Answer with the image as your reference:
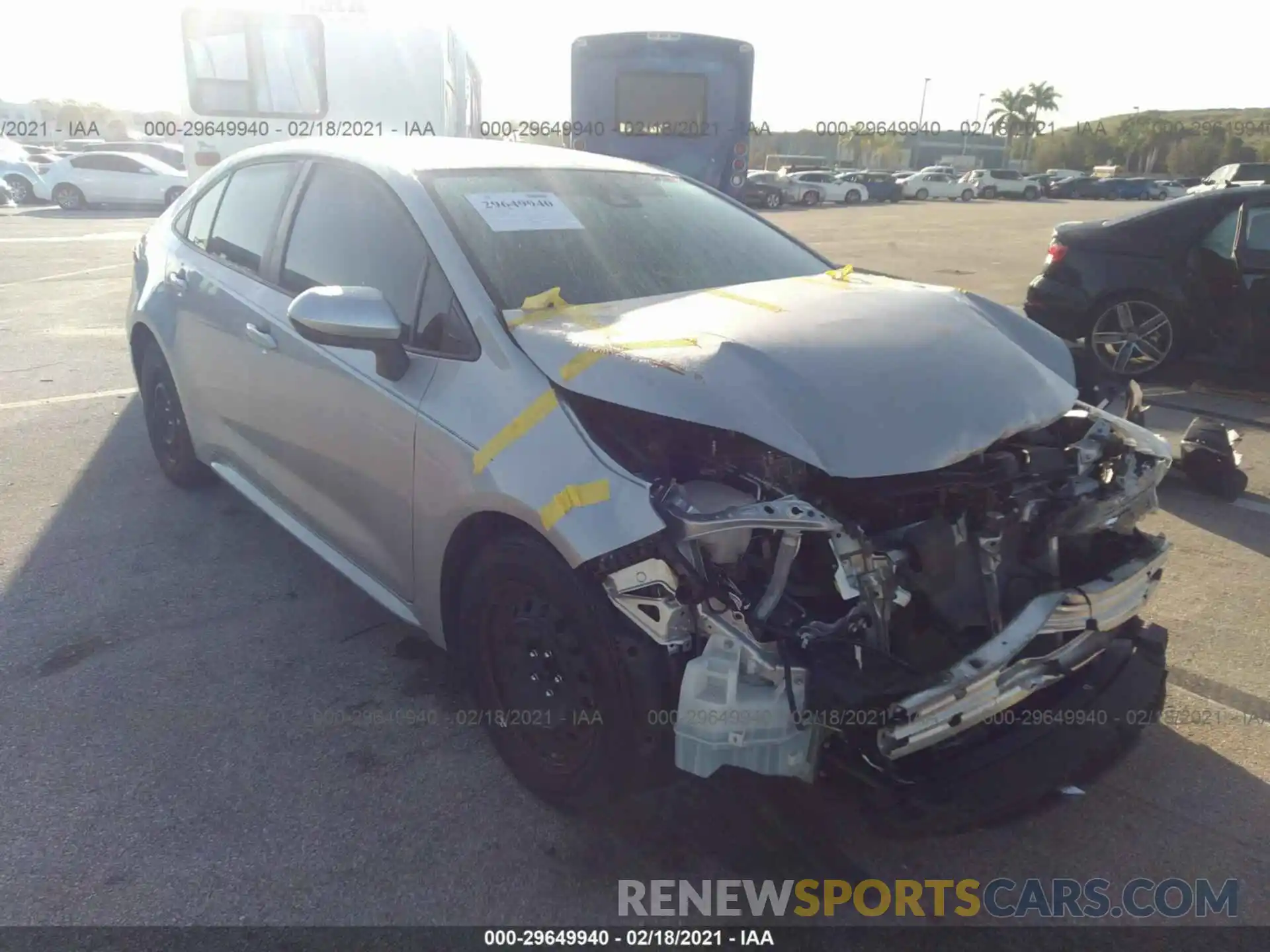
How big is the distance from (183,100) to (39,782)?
9.76 meters

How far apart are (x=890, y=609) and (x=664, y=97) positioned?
10.8 meters

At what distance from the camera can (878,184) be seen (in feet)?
136

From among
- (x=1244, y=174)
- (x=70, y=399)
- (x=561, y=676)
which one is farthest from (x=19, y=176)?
(x=1244, y=174)

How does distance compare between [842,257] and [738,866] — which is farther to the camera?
[842,257]

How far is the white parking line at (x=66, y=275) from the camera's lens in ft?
36.1

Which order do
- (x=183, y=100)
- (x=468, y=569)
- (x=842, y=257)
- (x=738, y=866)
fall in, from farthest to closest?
(x=842, y=257) → (x=183, y=100) → (x=468, y=569) → (x=738, y=866)

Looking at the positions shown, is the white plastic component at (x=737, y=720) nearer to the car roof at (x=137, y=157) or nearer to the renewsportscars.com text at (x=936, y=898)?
the renewsportscars.com text at (x=936, y=898)

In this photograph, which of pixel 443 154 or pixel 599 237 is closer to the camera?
pixel 599 237

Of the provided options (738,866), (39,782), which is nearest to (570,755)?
(738,866)

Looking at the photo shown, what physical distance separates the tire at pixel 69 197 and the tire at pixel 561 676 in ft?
79.2

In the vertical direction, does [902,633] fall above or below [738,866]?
above

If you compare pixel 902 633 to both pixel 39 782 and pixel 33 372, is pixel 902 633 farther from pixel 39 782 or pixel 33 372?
pixel 33 372

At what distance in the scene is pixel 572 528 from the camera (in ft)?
7.23

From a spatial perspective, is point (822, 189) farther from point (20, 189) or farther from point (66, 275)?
point (66, 275)
